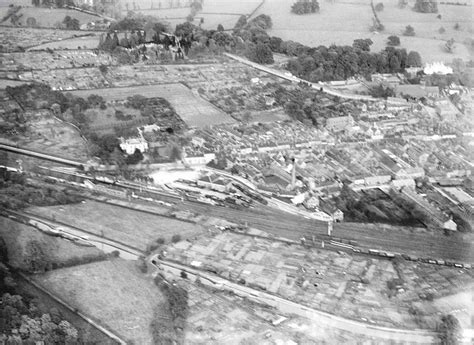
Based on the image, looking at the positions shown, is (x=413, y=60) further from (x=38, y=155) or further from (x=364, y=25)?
(x=38, y=155)

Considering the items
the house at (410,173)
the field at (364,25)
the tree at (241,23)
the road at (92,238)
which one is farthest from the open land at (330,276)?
the tree at (241,23)

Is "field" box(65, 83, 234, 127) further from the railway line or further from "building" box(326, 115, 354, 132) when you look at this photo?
the railway line

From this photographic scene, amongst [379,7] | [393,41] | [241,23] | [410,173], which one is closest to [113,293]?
[410,173]

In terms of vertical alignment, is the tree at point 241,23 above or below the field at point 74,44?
above

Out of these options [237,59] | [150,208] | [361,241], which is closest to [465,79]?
[237,59]

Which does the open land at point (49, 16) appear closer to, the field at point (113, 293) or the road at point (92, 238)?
the road at point (92, 238)

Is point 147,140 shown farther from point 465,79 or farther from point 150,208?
point 465,79
